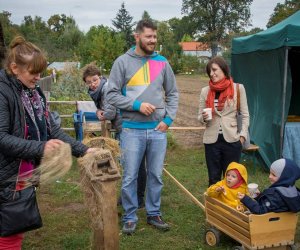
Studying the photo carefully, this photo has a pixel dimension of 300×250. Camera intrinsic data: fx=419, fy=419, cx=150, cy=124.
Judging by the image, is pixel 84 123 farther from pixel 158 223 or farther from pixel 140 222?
pixel 158 223

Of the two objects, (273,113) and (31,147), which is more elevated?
(31,147)

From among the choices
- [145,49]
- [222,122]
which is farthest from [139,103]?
[222,122]

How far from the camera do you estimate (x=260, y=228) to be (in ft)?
11.2

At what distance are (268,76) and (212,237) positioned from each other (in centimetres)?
431

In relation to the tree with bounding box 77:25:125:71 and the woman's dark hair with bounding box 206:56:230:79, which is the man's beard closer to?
the woman's dark hair with bounding box 206:56:230:79

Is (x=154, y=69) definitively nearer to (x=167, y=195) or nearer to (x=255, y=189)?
(x=255, y=189)

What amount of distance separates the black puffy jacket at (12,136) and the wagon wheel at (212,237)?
2.17 meters

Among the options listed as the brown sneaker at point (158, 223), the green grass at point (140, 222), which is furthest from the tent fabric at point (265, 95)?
the brown sneaker at point (158, 223)

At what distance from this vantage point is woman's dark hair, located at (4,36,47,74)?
239 cm

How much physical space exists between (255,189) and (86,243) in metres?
1.71

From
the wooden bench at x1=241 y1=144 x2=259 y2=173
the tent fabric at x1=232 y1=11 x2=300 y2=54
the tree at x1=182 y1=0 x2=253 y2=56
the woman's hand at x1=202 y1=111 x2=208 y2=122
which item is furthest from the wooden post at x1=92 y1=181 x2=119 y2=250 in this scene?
the tree at x1=182 y1=0 x2=253 y2=56

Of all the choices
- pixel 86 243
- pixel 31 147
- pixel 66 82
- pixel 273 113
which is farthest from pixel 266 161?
pixel 66 82

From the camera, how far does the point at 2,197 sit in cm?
237

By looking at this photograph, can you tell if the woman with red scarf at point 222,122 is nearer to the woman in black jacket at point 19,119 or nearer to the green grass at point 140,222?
the green grass at point 140,222
